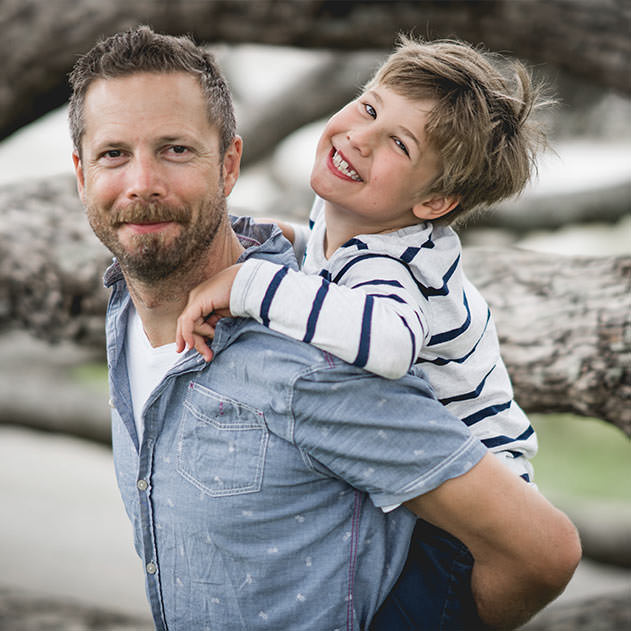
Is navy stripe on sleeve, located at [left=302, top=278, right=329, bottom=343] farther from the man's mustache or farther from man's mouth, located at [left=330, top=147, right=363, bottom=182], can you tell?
man's mouth, located at [left=330, top=147, right=363, bottom=182]

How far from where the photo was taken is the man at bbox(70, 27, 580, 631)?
1.55 metres

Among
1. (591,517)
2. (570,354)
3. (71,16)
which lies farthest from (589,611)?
(71,16)

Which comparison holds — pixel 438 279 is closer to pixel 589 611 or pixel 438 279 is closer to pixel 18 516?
pixel 589 611

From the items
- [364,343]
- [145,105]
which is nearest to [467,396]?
[364,343]

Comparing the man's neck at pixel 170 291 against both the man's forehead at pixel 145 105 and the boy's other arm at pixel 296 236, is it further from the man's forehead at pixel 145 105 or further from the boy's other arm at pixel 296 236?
the boy's other arm at pixel 296 236

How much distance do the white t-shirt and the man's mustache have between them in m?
0.28

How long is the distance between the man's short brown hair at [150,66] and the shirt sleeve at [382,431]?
2.09 feet

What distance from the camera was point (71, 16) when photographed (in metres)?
3.17

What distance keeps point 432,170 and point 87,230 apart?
53.1 inches

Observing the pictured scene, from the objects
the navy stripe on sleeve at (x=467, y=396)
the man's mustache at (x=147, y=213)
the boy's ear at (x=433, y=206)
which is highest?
the man's mustache at (x=147, y=213)

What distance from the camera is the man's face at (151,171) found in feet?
5.61

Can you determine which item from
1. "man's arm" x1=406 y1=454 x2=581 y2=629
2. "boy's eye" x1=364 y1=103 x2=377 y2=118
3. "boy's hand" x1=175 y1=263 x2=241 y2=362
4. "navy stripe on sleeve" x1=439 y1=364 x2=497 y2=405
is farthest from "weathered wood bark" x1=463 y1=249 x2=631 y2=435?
"boy's hand" x1=175 y1=263 x2=241 y2=362

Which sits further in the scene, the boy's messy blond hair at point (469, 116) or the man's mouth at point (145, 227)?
the boy's messy blond hair at point (469, 116)

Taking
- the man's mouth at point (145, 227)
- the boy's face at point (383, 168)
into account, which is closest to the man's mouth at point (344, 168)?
the boy's face at point (383, 168)
